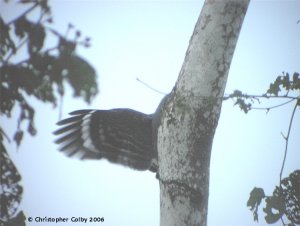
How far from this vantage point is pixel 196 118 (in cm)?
299

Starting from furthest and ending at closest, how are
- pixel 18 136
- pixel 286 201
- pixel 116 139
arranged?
1. pixel 116 139
2. pixel 286 201
3. pixel 18 136

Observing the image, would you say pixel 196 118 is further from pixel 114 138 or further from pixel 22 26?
pixel 114 138

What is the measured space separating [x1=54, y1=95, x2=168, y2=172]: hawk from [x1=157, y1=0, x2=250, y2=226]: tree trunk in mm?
1473

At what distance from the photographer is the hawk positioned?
468 centimetres

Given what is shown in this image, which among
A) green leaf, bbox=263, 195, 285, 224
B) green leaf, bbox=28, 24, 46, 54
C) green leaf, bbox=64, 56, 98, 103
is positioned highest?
green leaf, bbox=28, 24, 46, 54

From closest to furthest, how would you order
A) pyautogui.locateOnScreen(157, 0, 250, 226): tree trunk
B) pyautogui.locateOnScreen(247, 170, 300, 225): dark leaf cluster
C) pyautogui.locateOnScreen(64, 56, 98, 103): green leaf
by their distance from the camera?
1. pyautogui.locateOnScreen(64, 56, 98, 103): green leaf
2. pyautogui.locateOnScreen(157, 0, 250, 226): tree trunk
3. pyautogui.locateOnScreen(247, 170, 300, 225): dark leaf cluster

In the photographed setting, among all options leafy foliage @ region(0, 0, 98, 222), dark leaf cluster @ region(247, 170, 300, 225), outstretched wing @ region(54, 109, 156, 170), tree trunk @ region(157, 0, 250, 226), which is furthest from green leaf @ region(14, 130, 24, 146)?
outstretched wing @ region(54, 109, 156, 170)

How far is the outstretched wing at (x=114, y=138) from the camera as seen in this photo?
469 centimetres

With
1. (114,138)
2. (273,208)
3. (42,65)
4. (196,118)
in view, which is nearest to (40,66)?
(42,65)

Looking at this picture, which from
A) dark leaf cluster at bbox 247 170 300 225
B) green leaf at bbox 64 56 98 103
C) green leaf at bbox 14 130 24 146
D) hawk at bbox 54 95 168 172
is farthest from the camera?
hawk at bbox 54 95 168 172

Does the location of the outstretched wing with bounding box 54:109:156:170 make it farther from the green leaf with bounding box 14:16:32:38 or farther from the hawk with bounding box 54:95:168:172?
the green leaf with bounding box 14:16:32:38

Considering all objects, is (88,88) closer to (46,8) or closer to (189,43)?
(46,8)

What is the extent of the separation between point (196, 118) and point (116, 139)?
2.03 meters

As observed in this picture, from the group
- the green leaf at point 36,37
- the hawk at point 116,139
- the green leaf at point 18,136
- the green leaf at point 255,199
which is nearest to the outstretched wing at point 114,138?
the hawk at point 116,139
